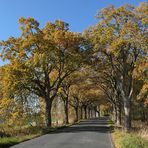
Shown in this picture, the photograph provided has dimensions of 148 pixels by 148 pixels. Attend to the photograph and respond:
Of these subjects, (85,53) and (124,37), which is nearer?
(124,37)

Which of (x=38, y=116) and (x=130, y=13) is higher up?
(x=130, y=13)

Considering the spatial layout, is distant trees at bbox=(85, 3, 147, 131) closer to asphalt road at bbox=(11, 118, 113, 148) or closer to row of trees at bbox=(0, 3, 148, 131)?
row of trees at bbox=(0, 3, 148, 131)

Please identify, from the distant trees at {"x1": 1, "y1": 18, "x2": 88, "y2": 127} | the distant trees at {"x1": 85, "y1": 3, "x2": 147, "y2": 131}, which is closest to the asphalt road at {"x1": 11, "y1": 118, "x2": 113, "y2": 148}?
the distant trees at {"x1": 85, "y1": 3, "x2": 147, "y2": 131}

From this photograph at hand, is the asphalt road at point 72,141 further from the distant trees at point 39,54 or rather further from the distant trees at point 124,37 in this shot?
the distant trees at point 39,54

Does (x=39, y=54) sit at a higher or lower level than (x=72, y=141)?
higher

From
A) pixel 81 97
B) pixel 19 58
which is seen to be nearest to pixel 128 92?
pixel 19 58

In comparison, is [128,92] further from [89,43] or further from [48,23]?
[48,23]

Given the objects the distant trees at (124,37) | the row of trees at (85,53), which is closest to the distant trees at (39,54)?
the row of trees at (85,53)

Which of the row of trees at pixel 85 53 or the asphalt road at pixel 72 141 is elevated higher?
the row of trees at pixel 85 53

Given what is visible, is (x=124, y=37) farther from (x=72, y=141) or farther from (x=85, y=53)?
(x=72, y=141)

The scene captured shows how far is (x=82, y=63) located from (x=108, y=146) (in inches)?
919

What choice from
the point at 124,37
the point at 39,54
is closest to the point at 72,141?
the point at 124,37

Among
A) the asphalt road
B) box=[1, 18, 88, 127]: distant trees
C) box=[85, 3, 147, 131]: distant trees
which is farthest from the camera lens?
box=[1, 18, 88, 127]: distant trees

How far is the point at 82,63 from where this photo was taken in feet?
137
